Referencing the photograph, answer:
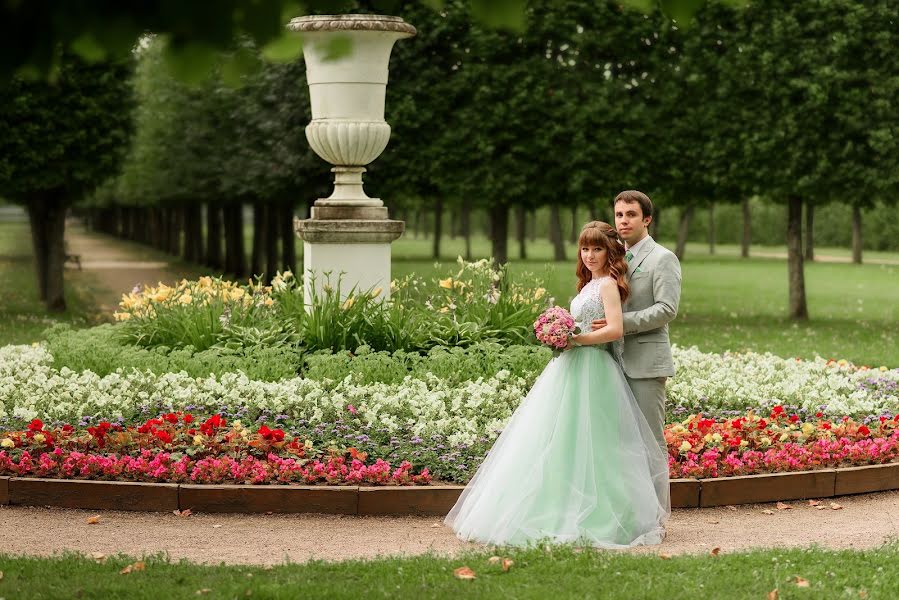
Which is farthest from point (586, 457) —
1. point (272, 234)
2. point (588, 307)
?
point (272, 234)

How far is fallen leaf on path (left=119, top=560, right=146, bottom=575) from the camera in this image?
534cm

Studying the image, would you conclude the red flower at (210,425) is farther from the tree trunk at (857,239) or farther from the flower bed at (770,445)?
the tree trunk at (857,239)

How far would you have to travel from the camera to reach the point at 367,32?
429 inches

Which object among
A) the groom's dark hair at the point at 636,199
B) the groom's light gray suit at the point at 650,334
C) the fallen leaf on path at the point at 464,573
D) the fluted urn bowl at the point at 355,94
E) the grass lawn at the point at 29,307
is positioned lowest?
the grass lawn at the point at 29,307

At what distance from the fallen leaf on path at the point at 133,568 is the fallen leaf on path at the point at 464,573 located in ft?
4.75

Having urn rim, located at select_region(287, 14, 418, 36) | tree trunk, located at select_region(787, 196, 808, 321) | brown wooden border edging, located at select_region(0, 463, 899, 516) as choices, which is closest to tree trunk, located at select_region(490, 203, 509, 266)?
tree trunk, located at select_region(787, 196, 808, 321)

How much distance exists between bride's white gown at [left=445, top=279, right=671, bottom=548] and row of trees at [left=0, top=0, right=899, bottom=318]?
1325 centimetres

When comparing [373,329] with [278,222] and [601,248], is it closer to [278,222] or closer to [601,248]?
[601,248]

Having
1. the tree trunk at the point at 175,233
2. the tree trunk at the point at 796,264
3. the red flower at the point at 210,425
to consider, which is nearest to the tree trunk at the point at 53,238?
the tree trunk at the point at 796,264

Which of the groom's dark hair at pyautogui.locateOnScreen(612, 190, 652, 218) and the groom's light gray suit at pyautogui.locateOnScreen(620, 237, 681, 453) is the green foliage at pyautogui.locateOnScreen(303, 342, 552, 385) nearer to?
the groom's light gray suit at pyautogui.locateOnScreen(620, 237, 681, 453)

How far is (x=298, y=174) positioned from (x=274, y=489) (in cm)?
1524

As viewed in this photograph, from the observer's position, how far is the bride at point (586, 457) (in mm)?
6102

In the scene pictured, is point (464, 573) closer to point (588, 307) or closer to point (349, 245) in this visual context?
point (588, 307)

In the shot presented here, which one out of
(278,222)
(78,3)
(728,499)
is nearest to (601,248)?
(728,499)
